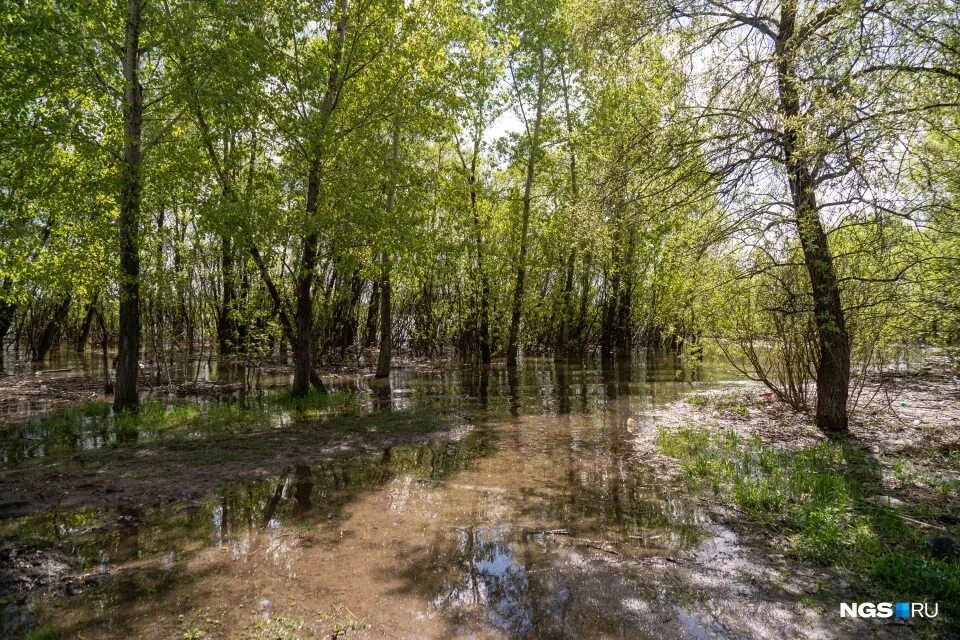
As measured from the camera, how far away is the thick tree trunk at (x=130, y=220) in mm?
10070

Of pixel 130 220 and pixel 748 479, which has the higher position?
pixel 130 220

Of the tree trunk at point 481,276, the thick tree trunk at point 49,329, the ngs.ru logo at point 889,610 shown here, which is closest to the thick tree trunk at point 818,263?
the ngs.ru logo at point 889,610

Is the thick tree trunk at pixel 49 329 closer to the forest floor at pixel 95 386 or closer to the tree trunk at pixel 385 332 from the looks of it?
the forest floor at pixel 95 386

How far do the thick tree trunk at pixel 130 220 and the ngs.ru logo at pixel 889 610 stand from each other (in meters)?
11.6

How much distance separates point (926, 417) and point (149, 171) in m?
15.5

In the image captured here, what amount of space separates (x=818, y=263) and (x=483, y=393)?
29.5ft

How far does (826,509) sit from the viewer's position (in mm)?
5387

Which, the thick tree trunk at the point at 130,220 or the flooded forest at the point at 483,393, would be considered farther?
the thick tree trunk at the point at 130,220

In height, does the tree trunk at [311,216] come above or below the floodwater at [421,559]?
above

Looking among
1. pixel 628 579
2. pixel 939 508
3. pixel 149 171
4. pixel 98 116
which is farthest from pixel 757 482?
pixel 98 116

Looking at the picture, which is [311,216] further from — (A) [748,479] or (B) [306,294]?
(A) [748,479]

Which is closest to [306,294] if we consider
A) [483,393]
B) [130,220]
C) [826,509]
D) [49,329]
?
[130,220]

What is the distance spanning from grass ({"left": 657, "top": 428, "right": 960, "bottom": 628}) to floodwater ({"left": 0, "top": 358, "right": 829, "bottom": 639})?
1.97 feet

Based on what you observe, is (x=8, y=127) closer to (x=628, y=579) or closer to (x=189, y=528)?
(x=189, y=528)
